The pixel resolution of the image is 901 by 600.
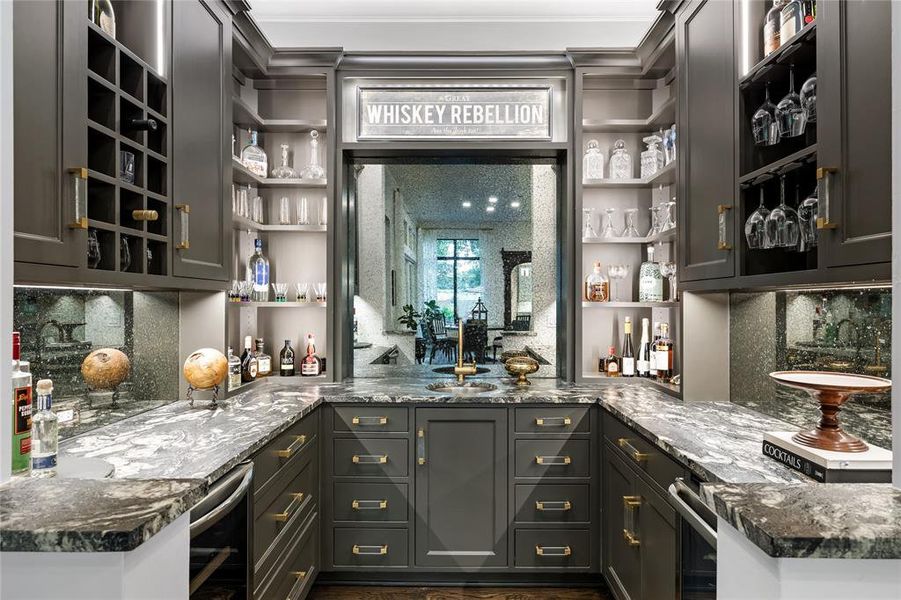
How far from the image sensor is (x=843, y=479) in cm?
125

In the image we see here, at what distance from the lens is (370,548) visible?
2.47m

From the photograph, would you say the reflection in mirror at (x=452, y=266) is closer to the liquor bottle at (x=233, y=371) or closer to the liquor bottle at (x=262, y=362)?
the liquor bottle at (x=262, y=362)

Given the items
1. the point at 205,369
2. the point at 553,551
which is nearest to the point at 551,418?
the point at 553,551

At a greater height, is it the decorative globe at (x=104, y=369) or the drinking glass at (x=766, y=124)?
the drinking glass at (x=766, y=124)

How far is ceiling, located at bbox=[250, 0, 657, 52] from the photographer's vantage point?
300 centimetres

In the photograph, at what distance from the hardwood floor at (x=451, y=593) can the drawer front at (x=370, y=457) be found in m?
0.55

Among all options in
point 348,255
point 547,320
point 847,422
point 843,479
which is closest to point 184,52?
point 348,255

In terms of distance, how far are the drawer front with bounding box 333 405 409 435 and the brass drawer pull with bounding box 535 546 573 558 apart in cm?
86

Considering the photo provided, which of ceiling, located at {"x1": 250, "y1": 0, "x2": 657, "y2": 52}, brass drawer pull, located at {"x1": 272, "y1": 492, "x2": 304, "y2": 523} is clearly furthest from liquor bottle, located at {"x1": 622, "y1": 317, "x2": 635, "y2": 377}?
brass drawer pull, located at {"x1": 272, "y1": 492, "x2": 304, "y2": 523}

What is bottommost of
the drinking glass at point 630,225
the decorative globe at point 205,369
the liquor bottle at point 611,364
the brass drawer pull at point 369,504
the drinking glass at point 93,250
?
the brass drawer pull at point 369,504

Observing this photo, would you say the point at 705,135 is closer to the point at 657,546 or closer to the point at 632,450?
the point at 632,450

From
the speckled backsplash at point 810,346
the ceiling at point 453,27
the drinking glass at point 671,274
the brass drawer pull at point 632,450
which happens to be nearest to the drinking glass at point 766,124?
the speckled backsplash at point 810,346

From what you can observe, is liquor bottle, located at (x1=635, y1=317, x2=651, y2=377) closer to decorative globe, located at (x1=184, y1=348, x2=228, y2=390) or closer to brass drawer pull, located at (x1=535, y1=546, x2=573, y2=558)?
brass drawer pull, located at (x1=535, y1=546, x2=573, y2=558)

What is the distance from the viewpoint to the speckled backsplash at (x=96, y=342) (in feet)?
5.53
